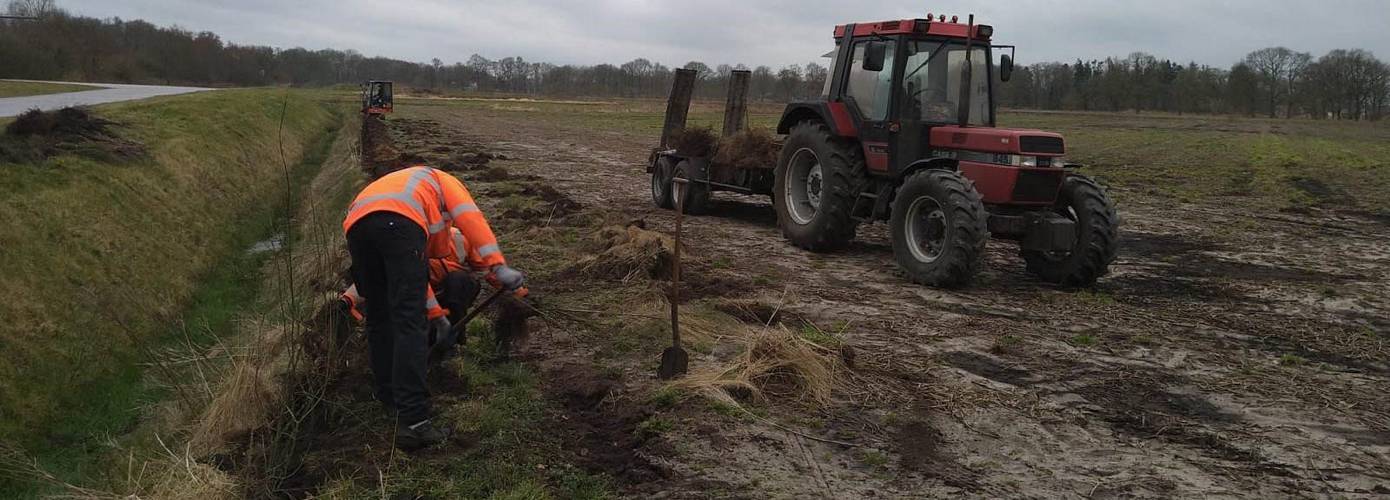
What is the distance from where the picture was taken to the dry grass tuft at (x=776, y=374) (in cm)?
600

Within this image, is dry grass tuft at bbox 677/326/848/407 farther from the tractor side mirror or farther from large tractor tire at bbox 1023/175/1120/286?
the tractor side mirror

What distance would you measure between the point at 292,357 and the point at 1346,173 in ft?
77.2

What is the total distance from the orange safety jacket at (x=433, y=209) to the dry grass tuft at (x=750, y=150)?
7.83 meters

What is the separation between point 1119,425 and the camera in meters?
5.77

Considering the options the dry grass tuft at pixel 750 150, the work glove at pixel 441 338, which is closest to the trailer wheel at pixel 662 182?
the dry grass tuft at pixel 750 150

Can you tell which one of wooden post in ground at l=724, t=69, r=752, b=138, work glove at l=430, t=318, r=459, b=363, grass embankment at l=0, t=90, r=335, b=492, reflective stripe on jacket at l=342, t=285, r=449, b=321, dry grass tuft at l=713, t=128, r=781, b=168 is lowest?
grass embankment at l=0, t=90, r=335, b=492

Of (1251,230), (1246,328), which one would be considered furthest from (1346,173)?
(1246,328)

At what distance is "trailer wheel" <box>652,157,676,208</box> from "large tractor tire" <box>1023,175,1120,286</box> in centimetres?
645

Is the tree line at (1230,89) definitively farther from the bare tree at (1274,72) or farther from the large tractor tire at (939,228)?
the large tractor tire at (939,228)

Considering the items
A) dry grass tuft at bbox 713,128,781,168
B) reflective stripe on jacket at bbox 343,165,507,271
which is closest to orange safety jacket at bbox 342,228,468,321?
reflective stripe on jacket at bbox 343,165,507,271

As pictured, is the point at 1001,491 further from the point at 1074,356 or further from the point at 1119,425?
the point at 1074,356

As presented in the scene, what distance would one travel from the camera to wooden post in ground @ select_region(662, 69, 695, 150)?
617 inches

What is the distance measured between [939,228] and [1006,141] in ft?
3.24

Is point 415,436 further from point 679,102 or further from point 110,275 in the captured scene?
point 679,102
